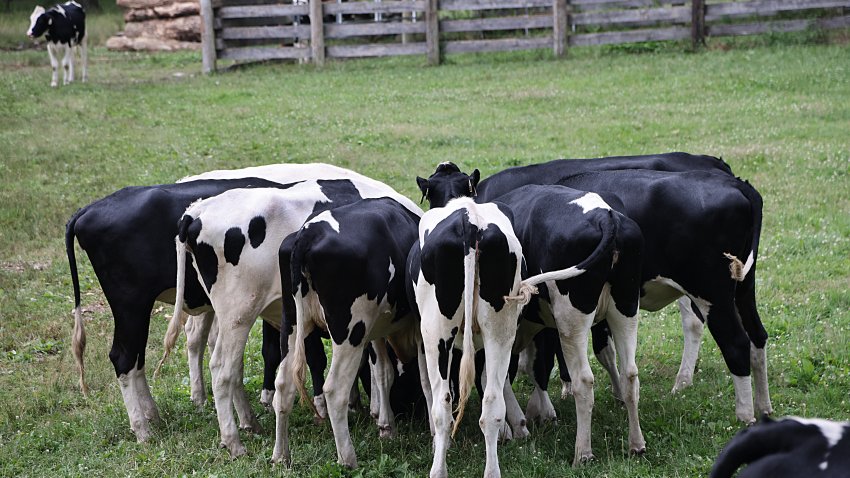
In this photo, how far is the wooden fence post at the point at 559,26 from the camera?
24047 mm

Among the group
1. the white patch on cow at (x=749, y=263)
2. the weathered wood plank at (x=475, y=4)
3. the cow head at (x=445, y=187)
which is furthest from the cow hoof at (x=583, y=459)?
the weathered wood plank at (x=475, y=4)

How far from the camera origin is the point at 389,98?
20.5 metres

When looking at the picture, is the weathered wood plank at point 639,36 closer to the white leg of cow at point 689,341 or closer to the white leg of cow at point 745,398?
the white leg of cow at point 689,341

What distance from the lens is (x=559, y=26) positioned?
79.2ft

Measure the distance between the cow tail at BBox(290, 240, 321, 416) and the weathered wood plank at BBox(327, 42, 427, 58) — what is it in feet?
61.6

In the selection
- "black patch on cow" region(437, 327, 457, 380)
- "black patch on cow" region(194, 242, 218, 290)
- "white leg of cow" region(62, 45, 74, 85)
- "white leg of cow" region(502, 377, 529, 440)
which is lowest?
"white leg of cow" region(502, 377, 529, 440)

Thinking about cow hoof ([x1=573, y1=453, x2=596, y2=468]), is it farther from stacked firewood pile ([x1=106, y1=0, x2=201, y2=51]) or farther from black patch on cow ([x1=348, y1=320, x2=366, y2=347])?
stacked firewood pile ([x1=106, y1=0, x2=201, y2=51])

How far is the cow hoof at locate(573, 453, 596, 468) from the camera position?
652 centimetres

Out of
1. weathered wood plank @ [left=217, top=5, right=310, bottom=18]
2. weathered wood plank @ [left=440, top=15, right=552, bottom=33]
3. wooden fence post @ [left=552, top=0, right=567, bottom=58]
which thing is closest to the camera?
wooden fence post @ [left=552, top=0, right=567, bottom=58]

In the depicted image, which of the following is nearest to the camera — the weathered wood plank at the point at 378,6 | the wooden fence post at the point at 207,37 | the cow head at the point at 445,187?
the cow head at the point at 445,187

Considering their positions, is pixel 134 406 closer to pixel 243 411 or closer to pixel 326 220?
pixel 243 411

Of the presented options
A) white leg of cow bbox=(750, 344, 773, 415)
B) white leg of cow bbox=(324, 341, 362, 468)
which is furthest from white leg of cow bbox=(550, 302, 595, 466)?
white leg of cow bbox=(750, 344, 773, 415)

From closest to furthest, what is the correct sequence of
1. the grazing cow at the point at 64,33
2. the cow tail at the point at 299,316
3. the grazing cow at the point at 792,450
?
the grazing cow at the point at 792,450
the cow tail at the point at 299,316
the grazing cow at the point at 64,33

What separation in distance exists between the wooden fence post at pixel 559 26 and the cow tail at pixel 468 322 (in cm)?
1882
